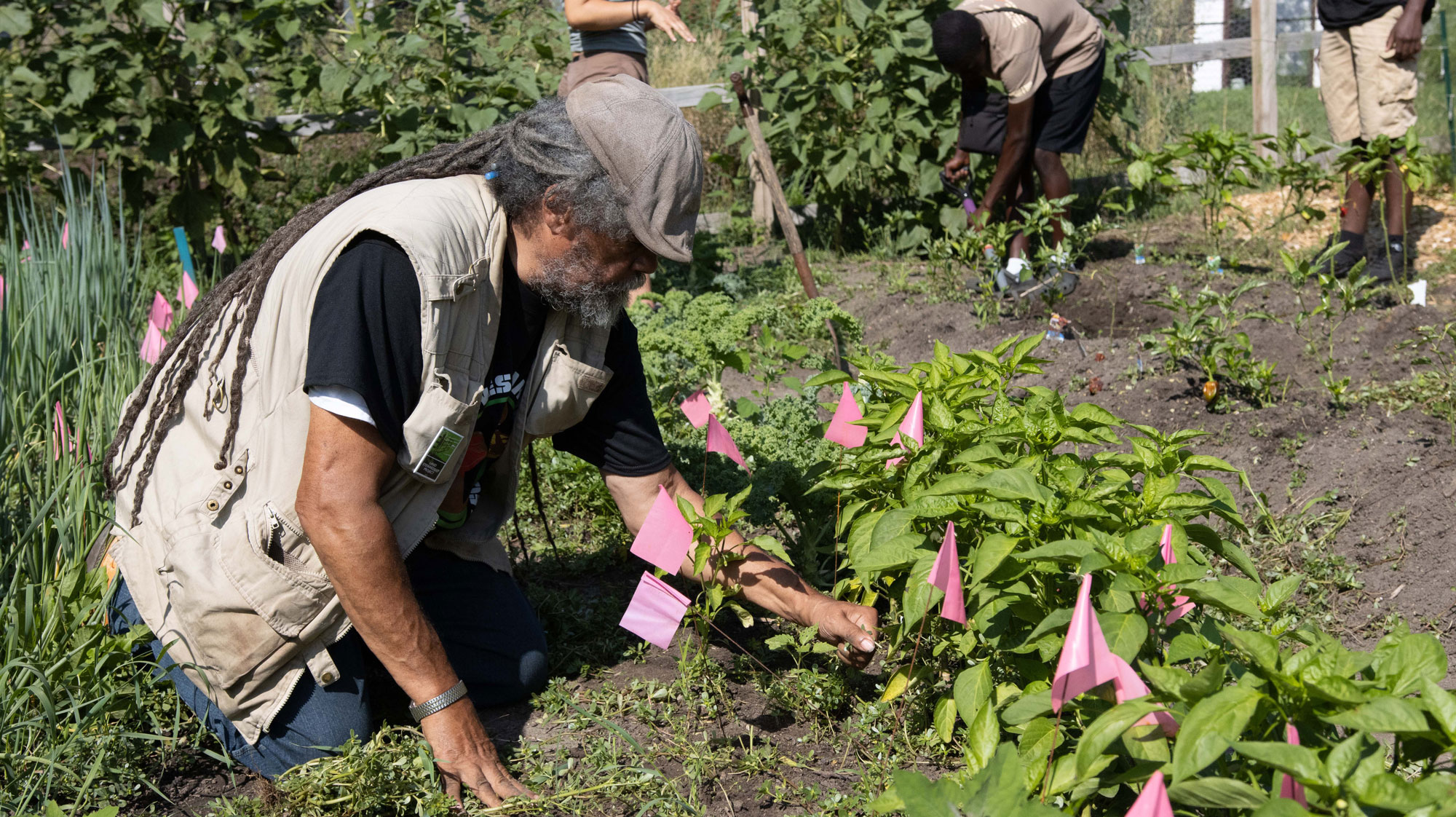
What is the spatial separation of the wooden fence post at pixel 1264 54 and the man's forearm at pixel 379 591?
650 cm

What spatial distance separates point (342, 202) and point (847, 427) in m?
1.05

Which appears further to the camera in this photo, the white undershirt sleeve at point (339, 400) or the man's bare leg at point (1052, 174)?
the man's bare leg at point (1052, 174)

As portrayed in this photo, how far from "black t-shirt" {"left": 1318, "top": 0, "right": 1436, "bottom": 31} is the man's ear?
4115mm

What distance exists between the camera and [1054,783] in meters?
1.42

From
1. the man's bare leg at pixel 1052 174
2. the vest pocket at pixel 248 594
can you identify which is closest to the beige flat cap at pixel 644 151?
the vest pocket at pixel 248 594

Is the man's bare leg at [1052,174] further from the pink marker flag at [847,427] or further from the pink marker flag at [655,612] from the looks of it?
→ the pink marker flag at [655,612]

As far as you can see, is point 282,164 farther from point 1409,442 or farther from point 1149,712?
point 1149,712

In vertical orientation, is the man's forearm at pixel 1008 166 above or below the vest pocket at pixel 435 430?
below

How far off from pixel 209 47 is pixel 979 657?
191 inches

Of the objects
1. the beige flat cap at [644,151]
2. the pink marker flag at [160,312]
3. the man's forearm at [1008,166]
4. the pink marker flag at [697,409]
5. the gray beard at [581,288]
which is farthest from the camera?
the man's forearm at [1008,166]

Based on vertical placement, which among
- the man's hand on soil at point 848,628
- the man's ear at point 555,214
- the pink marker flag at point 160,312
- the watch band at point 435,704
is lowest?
the man's hand on soil at point 848,628

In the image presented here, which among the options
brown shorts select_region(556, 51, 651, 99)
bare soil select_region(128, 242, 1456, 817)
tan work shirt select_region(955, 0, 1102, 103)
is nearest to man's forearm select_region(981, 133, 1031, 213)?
tan work shirt select_region(955, 0, 1102, 103)

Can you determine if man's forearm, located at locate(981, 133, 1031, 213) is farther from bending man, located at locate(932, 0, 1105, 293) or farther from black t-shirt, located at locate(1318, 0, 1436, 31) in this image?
black t-shirt, located at locate(1318, 0, 1436, 31)

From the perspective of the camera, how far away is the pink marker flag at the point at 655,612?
6.48 feet
